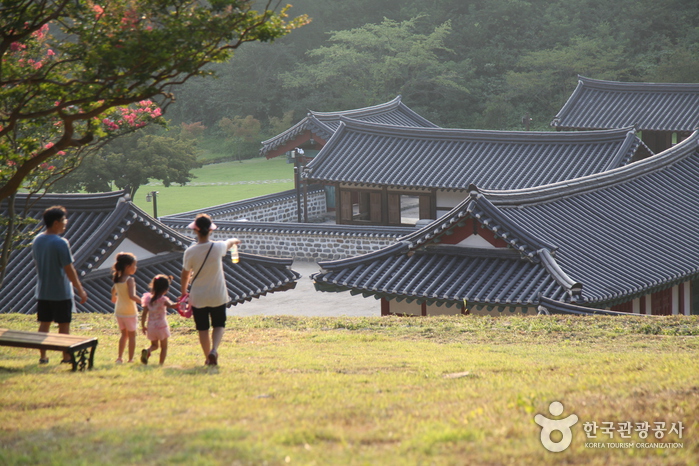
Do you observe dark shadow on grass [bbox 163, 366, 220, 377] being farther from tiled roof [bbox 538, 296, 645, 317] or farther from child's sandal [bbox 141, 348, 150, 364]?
tiled roof [bbox 538, 296, 645, 317]

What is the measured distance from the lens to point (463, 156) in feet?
92.3

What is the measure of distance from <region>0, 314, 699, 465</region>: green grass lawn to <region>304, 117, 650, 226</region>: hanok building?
54.0 ft

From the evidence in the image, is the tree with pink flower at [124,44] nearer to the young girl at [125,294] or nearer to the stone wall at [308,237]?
the young girl at [125,294]

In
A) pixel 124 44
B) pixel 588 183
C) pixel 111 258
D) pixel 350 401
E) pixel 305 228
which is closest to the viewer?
pixel 350 401

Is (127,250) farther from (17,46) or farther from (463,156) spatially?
(463,156)

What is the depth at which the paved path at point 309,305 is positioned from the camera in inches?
846

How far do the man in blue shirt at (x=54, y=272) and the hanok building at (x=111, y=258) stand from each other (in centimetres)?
638

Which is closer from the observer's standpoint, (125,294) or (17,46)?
(125,294)

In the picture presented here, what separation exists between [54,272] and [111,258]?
775 cm

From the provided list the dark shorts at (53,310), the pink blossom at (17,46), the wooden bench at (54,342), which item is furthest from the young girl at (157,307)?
the pink blossom at (17,46)

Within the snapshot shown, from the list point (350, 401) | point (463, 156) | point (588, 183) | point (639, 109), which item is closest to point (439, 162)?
point (463, 156)

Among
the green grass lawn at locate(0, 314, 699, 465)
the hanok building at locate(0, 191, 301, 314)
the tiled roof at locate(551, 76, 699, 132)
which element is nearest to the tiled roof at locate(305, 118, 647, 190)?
the tiled roof at locate(551, 76, 699, 132)

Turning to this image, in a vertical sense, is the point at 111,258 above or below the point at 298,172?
below

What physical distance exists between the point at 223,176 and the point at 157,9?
43.7 metres
